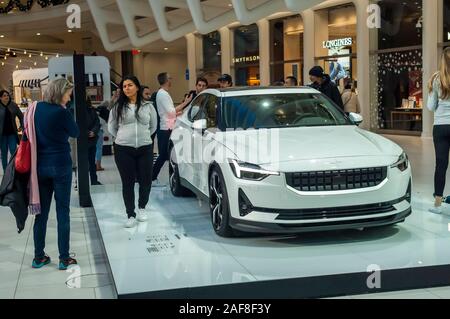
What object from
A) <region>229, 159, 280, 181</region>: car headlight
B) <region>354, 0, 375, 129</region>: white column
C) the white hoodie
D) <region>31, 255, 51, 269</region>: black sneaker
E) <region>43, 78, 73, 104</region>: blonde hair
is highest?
<region>354, 0, 375, 129</region>: white column

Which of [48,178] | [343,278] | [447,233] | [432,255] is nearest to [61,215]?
[48,178]

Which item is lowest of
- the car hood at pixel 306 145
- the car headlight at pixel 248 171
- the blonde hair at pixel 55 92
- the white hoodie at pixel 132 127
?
the car headlight at pixel 248 171

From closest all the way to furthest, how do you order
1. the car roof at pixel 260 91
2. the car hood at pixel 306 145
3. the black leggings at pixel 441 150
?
the car hood at pixel 306 145
the black leggings at pixel 441 150
the car roof at pixel 260 91

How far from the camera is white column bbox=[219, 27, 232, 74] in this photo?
26172 millimetres

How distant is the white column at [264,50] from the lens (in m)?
23.1

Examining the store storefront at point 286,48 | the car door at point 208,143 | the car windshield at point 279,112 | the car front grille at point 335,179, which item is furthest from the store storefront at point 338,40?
the car front grille at point 335,179

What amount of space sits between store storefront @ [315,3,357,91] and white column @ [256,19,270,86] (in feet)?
10.4

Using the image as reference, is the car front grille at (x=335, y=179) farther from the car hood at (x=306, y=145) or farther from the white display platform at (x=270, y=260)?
the white display platform at (x=270, y=260)

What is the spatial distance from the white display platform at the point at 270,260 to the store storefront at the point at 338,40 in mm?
13313

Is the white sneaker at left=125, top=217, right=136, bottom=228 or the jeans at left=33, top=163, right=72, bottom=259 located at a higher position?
the jeans at left=33, top=163, right=72, bottom=259

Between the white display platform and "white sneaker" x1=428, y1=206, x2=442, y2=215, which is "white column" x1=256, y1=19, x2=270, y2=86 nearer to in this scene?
"white sneaker" x1=428, y1=206, x2=442, y2=215

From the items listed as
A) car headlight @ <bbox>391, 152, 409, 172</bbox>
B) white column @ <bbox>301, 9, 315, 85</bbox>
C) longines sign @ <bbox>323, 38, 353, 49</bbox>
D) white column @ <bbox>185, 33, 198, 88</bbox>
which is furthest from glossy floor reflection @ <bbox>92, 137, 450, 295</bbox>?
white column @ <bbox>185, 33, 198, 88</bbox>

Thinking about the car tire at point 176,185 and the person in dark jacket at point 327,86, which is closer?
the car tire at point 176,185
